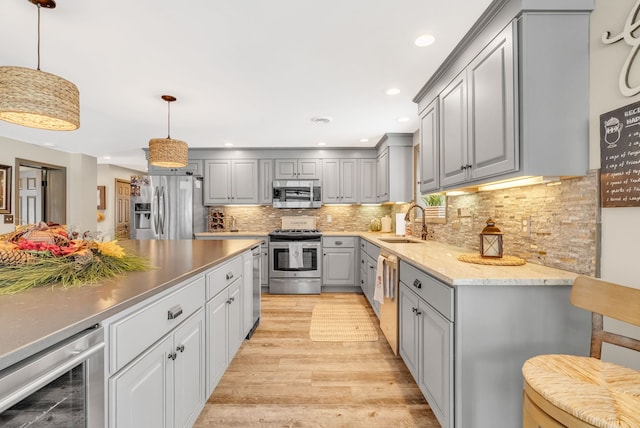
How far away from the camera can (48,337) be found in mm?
674

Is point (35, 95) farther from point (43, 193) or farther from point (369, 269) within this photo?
point (43, 193)

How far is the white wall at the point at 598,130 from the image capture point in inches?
50.1

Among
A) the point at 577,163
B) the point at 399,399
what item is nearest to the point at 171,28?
the point at 577,163

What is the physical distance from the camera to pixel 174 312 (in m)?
1.30

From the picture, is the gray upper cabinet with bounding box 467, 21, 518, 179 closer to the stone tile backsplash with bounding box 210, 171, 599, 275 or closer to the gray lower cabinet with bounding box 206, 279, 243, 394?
the stone tile backsplash with bounding box 210, 171, 599, 275

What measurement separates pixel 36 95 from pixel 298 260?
11.6 ft

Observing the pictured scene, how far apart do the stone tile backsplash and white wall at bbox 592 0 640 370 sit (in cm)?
7

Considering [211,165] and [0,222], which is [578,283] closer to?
[211,165]

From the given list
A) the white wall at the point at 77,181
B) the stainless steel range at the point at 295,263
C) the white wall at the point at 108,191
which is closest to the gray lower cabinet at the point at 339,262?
the stainless steel range at the point at 295,263

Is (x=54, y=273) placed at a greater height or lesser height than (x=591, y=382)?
greater

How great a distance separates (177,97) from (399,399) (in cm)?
323

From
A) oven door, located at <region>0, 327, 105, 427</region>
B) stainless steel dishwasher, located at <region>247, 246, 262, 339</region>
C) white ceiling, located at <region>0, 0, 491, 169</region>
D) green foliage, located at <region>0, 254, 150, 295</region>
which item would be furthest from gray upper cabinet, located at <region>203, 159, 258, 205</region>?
oven door, located at <region>0, 327, 105, 427</region>

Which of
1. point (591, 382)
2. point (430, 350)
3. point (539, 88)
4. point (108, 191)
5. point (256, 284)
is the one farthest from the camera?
point (108, 191)

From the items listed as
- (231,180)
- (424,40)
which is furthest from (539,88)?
(231,180)
